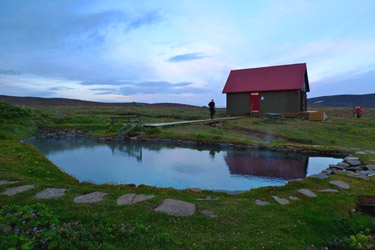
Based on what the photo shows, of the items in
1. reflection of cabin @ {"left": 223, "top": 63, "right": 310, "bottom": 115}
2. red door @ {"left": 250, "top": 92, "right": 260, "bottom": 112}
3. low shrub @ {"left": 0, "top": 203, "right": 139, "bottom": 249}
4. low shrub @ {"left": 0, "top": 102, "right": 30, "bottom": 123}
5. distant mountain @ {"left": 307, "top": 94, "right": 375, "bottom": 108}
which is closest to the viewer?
low shrub @ {"left": 0, "top": 203, "right": 139, "bottom": 249}

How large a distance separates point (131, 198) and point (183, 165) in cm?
583

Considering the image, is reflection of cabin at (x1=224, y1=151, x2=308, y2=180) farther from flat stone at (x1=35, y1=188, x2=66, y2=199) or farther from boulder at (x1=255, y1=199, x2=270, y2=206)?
flat stone at (x1=35, y1=188, x2=66, y2=199)

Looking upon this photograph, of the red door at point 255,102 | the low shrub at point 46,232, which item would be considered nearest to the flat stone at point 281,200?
the low shrub at point 46,232

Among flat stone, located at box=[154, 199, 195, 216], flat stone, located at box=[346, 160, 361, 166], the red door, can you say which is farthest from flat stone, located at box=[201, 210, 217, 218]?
the red door

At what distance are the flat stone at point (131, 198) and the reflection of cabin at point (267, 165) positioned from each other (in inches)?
211

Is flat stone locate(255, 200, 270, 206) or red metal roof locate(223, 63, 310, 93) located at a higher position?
red metal roof locate(223, 63, 310, 93)

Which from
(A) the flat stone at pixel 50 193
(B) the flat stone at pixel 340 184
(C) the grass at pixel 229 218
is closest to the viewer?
(C) the grass at pixel 229 218

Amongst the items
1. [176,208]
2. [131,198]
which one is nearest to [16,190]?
[131,198]

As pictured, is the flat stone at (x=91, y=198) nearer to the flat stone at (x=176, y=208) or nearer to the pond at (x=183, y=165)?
the flat stone at (x=176, y=208)

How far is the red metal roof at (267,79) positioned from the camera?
26445 mm

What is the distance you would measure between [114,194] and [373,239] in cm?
449

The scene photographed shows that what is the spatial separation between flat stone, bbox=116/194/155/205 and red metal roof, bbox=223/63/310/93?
24.4 metres

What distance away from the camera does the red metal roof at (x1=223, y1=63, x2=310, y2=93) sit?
26.4 metres

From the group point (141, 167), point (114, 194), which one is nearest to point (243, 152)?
point (141, 167)
